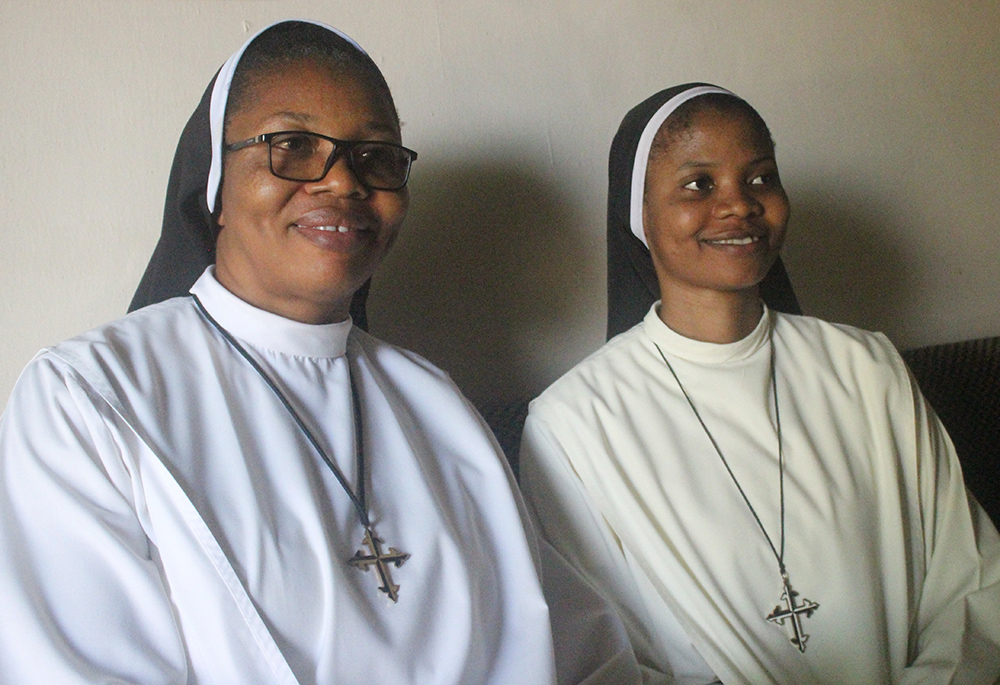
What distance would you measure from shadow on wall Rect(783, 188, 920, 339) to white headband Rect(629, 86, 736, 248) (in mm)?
1106

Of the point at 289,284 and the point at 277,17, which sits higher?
the point at 277,17

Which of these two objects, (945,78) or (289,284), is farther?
(945,78)

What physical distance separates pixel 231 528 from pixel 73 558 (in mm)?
235

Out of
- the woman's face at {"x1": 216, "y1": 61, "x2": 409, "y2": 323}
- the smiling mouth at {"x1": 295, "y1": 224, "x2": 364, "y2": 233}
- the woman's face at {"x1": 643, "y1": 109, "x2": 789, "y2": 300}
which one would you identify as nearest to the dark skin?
the woman's face at {"x1": 643, "y1": 109, "x2": 789, "y2": 300}

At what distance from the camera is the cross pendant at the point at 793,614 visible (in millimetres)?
1948

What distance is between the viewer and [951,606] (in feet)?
6.68

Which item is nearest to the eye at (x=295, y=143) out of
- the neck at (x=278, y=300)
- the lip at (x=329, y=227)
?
the lip at (x=329, y=227)

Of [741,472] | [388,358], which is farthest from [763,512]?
[388,358]

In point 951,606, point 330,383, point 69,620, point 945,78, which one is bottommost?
point 951,606

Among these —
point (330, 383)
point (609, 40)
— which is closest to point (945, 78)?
point (609, 40)

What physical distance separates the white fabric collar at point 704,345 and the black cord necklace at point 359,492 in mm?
877

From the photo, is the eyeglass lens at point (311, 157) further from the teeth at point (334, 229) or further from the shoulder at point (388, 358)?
the shoulder at point (388, 358)

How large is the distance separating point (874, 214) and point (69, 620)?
9.89 ft

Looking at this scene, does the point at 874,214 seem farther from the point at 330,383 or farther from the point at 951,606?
the point at 330,383
